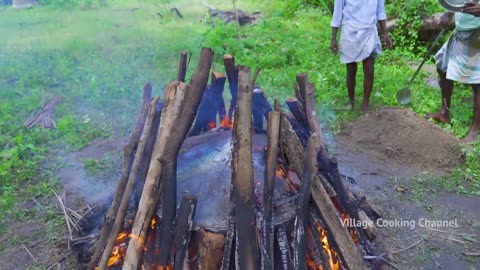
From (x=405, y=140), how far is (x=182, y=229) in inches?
123

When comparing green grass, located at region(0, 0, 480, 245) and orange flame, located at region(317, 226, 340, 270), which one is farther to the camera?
green grass, located at region(0, 0, 480, 245)

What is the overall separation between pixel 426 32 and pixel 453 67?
2.90 m

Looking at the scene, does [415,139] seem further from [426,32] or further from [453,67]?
[426,32]

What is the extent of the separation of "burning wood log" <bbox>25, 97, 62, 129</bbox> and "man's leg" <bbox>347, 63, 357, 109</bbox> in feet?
12.2

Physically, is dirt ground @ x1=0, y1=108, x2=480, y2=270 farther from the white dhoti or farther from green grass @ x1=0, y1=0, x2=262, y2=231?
the white dhoti

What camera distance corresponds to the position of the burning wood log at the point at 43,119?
548 centimetres

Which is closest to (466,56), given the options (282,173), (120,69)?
(282,173)

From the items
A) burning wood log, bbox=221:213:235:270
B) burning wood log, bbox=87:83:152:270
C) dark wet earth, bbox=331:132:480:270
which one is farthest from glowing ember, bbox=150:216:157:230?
dark wet earth, bbox=331:132:480:270

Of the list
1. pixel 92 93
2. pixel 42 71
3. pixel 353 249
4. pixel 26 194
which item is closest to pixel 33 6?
pixel 42 71

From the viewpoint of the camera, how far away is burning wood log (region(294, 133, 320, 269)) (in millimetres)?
2465

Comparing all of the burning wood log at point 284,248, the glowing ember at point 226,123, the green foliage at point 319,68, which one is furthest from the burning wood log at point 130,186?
the green foliage at point 319,68

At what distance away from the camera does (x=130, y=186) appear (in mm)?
2805

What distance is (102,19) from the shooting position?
10.5 m

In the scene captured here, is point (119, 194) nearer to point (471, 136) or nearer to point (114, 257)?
point (114, 257)
